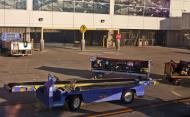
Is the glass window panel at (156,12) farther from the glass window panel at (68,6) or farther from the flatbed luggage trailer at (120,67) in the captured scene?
the flatbed luggage trailer at (120,67)

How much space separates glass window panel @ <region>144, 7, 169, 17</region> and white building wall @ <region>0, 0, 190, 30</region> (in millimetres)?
600

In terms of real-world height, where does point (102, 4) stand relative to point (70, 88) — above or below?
above

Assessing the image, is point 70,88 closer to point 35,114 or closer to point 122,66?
point 35,114

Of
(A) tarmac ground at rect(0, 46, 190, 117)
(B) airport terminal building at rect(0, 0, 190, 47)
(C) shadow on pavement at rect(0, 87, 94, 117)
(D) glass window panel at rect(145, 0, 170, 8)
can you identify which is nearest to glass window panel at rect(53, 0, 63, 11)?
(B) airport terminal building at rect(0, 0, 190, 47)

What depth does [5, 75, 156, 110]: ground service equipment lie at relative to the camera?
50.5 feet

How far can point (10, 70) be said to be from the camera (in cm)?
2753

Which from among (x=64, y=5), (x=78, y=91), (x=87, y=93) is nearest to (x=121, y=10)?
(x=64, y=5)

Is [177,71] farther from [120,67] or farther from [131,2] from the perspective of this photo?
[131,2]

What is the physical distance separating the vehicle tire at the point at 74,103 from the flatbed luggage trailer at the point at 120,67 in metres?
8.10

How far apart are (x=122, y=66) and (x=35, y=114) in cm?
998

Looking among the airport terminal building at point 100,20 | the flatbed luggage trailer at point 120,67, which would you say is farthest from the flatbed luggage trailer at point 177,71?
the airport terminal building at point 100,20

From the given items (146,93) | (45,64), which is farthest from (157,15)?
(146,93)

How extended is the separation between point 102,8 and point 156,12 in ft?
34.6

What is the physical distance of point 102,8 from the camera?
5259 cm
